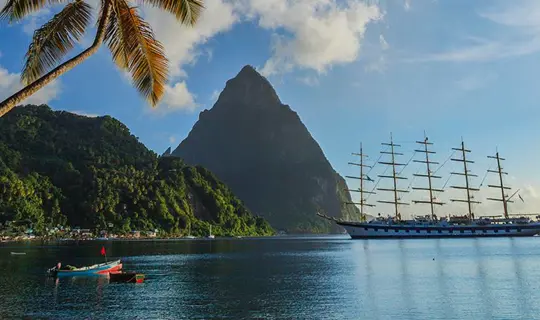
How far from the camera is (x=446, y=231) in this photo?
469 ft

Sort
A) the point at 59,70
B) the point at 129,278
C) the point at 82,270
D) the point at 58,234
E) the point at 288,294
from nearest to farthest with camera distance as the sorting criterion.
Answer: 1. the point at 59,70
2. the point at 288,294
3. the point at 129,278
4. the point at 82,270
5. the point at 58,234

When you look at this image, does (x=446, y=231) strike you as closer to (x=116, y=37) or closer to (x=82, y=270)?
(x=82, y=270)

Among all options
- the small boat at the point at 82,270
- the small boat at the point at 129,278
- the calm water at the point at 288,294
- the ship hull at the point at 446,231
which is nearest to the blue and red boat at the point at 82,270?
the small boat at the point at 82,270

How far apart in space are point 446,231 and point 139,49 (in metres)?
144

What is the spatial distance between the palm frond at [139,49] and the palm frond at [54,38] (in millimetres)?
987

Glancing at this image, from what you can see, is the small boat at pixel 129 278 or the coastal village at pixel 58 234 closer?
the small boat at pixel 129 278

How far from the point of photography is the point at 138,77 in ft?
47.3

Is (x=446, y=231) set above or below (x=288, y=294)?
above

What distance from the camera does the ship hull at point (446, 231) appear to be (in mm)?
143375

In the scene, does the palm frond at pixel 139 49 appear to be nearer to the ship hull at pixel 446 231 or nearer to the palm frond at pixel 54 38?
the palm frond at pixel 54 38

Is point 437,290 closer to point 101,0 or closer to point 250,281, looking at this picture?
point 250,281

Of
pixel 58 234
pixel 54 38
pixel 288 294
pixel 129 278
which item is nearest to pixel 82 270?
pixel 129 278

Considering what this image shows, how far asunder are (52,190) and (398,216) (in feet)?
436

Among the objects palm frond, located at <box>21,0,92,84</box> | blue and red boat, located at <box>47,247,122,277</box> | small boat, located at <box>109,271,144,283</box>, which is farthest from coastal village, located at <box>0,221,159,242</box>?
palm frond, located at <box>21,0,92,84</box>
